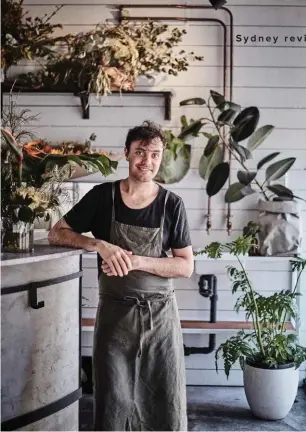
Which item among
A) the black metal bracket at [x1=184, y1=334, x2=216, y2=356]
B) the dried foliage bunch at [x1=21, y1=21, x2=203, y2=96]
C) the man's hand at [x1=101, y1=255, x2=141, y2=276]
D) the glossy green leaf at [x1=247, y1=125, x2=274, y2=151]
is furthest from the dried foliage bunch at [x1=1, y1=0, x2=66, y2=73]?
the black metal bracket at [x1=184, y1=334, x2=216, y2=356]

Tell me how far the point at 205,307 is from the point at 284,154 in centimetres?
129

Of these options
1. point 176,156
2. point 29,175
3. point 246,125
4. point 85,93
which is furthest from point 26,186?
point 246,125

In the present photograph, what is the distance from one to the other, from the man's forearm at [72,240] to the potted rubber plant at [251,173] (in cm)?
168

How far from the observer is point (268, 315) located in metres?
4.06

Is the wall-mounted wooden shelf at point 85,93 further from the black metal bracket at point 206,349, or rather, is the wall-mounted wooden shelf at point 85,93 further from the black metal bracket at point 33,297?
the black metal bracket at point 33,297

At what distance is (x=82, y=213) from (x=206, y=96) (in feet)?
6.63

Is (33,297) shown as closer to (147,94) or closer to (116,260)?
(116,260)

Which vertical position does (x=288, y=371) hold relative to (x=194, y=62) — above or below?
below

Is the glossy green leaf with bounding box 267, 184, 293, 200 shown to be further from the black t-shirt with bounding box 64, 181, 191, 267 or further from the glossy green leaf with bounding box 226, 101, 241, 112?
the black t-shirt with bounding box 64, 181, 191, 267

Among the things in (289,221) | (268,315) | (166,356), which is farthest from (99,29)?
(166,356)

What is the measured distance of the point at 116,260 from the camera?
2725mm

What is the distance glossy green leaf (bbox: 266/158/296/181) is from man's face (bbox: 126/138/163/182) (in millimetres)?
1684

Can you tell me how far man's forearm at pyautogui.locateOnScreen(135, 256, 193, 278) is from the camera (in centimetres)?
279

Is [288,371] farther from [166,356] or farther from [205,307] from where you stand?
[166,356]
